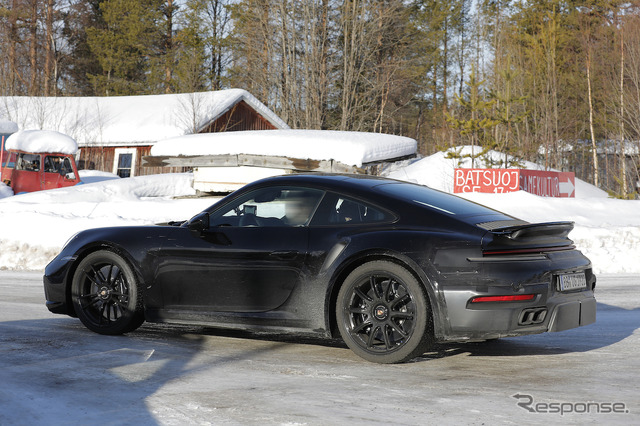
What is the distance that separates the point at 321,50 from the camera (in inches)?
1528

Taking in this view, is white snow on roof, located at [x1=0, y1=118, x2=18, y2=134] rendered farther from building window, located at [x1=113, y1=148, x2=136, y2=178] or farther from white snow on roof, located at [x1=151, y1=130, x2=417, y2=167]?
white snow on roof, located at [x1=151, y1=130, x2=417, y2=167]

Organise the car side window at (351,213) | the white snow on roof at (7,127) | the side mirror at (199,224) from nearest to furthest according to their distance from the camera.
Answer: the car side window at (351,213), the side mirror at (199,224), the white snow on roof at (7,127)

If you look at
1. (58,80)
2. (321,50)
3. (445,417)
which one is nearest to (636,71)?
(321,50)

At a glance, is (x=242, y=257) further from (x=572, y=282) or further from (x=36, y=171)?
(x=36, y=171)

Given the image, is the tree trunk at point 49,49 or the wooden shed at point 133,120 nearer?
the wooden shed at point 133,120

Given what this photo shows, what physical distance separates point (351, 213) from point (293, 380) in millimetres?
1401

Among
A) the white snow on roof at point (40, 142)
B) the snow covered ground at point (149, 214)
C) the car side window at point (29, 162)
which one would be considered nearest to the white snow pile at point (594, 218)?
the snow covered ground at point (149, 214)

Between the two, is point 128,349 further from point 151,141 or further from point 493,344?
point 151,141

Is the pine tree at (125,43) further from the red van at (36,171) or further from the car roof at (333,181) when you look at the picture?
the car roof at (333,181)

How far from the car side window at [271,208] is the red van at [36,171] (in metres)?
22.8

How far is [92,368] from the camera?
4.91 meters

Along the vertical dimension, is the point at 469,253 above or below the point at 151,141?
below

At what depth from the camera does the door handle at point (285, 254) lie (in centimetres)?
546

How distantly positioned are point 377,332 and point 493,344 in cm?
142
